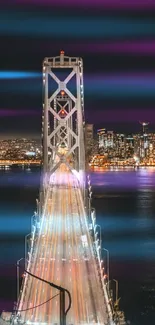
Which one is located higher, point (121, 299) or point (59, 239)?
point (59, 239)

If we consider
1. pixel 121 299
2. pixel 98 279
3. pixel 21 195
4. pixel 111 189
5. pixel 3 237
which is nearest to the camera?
pixel 98 279

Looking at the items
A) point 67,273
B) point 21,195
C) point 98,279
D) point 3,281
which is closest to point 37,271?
point 67,273

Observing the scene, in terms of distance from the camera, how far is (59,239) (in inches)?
535

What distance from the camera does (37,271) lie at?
372 inches

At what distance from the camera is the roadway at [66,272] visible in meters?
7.12

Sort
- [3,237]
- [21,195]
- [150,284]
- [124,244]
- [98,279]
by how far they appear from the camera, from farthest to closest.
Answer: [21,195], [3,237], [124,244], [150,284], [98,279]

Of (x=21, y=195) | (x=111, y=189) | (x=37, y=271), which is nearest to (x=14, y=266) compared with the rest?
(x=37, y=271)

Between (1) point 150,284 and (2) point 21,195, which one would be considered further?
(2) point 21,195

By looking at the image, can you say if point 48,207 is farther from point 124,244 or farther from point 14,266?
point 14,266

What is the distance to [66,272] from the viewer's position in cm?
963

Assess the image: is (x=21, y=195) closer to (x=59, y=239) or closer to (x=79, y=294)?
(x=59, y=239)

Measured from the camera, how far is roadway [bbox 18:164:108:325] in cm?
712

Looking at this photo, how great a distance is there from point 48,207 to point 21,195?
647 inches

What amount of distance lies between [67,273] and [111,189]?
30904 millimetres
